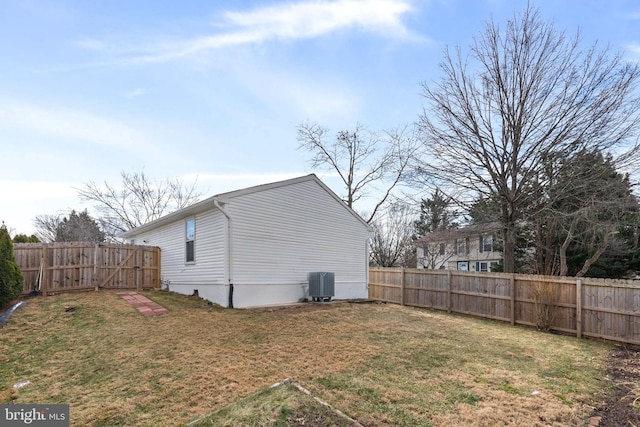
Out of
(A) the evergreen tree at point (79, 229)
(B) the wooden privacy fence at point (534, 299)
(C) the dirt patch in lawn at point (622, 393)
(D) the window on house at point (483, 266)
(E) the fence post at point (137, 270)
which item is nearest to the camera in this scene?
(C) the dirt patch in lawn at point (622, 393)

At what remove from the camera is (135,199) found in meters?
30.5

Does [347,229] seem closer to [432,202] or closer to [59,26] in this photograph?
[432,202]

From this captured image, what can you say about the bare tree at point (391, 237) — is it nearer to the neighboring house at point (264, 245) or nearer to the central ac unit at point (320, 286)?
the neighboring house at point (264, 245)

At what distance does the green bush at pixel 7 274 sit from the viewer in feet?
28.7

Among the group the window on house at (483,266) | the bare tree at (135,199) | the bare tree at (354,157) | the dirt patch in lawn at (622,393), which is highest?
the bare tree at (354,157)

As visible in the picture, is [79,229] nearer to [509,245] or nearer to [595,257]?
[509,245]

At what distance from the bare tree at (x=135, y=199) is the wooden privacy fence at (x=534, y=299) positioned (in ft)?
75.8

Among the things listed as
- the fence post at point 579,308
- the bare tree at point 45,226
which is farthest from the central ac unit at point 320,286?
the bare tree at point 45,226

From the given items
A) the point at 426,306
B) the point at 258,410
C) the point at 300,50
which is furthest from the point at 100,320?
the point at 426,306

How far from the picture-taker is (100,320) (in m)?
8.25

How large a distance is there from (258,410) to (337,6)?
908 centimetres

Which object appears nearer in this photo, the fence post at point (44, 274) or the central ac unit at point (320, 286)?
the fence post at point (44, 274)

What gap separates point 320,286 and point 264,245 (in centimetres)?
242

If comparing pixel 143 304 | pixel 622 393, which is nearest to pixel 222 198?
pixel 143 304
